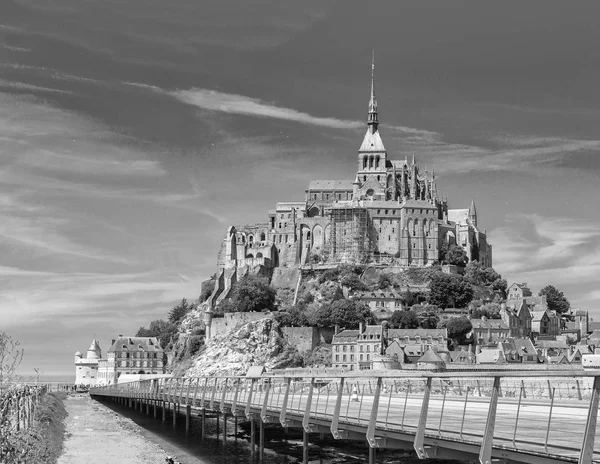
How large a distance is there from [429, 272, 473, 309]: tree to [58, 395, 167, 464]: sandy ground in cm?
5320

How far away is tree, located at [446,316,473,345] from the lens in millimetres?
97500

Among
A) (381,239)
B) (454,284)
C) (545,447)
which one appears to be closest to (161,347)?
(381,239)

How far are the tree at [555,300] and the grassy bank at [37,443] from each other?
7642 cm

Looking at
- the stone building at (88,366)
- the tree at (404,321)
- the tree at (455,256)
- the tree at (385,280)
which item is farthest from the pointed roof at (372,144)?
the stone building at (88,366)

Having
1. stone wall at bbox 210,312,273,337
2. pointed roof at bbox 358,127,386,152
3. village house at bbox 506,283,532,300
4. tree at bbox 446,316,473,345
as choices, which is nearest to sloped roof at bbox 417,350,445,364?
tree at bbox 446,316,473,345

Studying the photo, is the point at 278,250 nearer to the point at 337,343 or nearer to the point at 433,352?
the point at 337,343

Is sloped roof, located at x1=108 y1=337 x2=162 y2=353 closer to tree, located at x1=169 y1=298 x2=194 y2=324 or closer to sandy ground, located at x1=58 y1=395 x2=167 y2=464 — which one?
tree, located at x1=169 y1=298 x2=194 y2=324

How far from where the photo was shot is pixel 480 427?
18.1 meters

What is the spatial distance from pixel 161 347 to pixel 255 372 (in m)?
65.2

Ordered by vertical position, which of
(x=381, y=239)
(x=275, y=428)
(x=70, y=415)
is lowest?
(x=70, y=415)

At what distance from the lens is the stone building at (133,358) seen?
12031 centimetres

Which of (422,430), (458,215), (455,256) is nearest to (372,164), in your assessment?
(458,215)

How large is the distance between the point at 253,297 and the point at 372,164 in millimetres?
35174

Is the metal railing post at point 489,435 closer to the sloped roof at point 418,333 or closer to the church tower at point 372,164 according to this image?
the sloped roof at point 418,333
